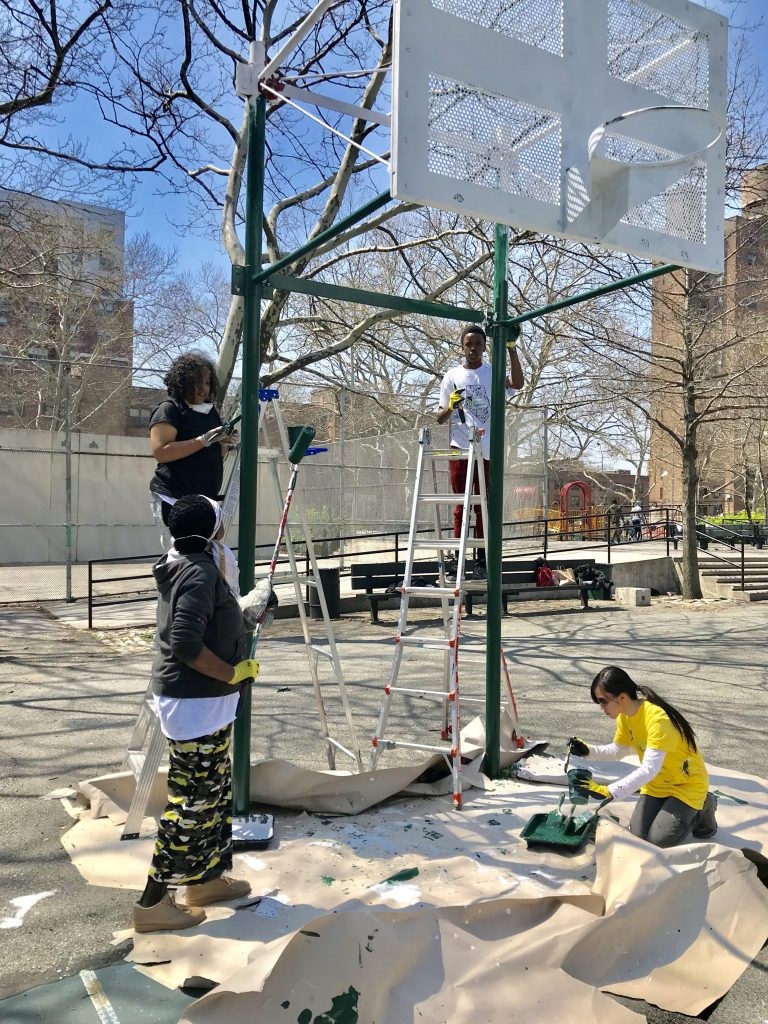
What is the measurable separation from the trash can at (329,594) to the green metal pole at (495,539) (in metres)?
6.11

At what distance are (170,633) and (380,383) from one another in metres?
25.7

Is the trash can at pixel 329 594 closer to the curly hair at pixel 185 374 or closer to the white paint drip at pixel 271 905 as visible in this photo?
the curly hair at pixel 185 374

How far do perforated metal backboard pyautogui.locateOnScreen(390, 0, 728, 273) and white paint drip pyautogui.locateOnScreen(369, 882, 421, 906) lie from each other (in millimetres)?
2795

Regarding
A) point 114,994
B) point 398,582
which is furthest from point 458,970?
point 398,582

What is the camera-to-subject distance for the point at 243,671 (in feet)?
10.2

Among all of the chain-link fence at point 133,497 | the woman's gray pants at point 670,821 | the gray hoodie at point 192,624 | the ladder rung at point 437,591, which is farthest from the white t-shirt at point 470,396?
the chain-link fence at point 133,497

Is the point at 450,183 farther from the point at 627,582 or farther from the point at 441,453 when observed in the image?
the point at 627,582

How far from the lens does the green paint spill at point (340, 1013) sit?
242 cm

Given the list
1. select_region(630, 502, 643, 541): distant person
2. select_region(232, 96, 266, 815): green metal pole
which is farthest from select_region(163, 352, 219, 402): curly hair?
select_region(630, 502, 643, 541): distant person

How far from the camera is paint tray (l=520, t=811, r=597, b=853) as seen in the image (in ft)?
11.8

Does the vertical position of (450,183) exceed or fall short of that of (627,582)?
it exceeds it

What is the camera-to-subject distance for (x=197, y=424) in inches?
158

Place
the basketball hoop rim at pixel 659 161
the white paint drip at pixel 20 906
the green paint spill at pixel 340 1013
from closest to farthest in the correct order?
the green paint spill at pixel 340 1013 < the white paint drip at pixel 20 906 < the basketball hoop rim at pixel 659 161

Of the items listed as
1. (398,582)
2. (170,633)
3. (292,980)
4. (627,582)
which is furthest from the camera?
(627,582)
